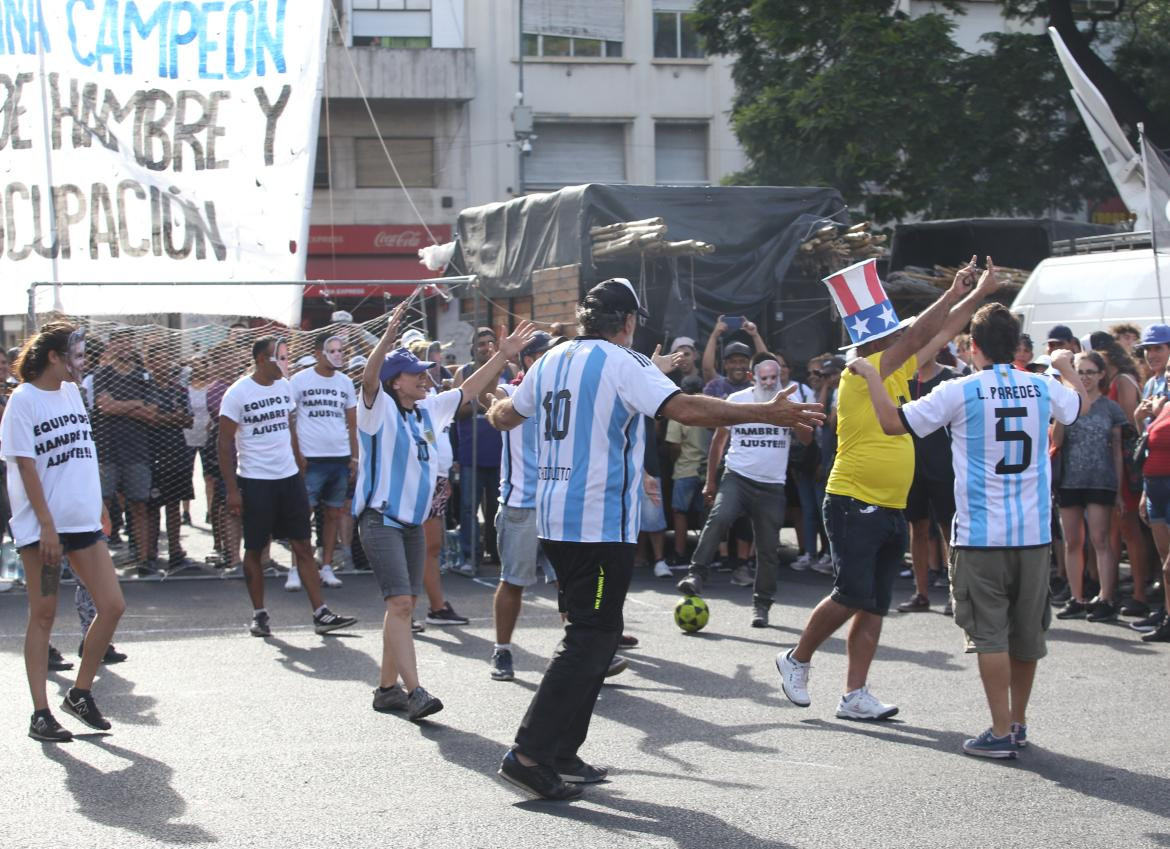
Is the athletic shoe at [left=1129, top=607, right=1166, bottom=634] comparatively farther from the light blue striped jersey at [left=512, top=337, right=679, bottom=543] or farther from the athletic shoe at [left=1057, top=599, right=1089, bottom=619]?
the light blue striped jersey at [left=512, top=337, right=679, bottom=543]

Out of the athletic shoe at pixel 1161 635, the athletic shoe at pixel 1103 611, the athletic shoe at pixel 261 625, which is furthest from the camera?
the athletic shoe at pixel 1103 611

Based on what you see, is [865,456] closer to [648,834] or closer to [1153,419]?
[648,834]

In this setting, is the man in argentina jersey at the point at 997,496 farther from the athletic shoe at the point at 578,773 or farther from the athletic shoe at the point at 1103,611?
the athletic shoe at the point at 1103,611

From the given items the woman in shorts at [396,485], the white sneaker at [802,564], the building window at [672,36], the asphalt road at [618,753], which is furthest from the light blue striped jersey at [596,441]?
the building window at [672,36]

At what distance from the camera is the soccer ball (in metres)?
9.83

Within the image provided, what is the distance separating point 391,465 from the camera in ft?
25.0

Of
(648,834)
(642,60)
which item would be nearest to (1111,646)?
(648,834)

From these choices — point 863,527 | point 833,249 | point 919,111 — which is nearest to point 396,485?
point 863,527

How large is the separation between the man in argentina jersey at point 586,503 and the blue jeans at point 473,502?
647 cm

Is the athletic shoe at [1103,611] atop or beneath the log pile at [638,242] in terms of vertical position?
beneath

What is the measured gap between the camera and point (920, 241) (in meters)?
18.4

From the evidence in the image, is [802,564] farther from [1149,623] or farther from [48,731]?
[48,731]

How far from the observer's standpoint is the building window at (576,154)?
34656 millimetres

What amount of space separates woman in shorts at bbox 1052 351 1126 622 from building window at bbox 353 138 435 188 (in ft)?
82.7
